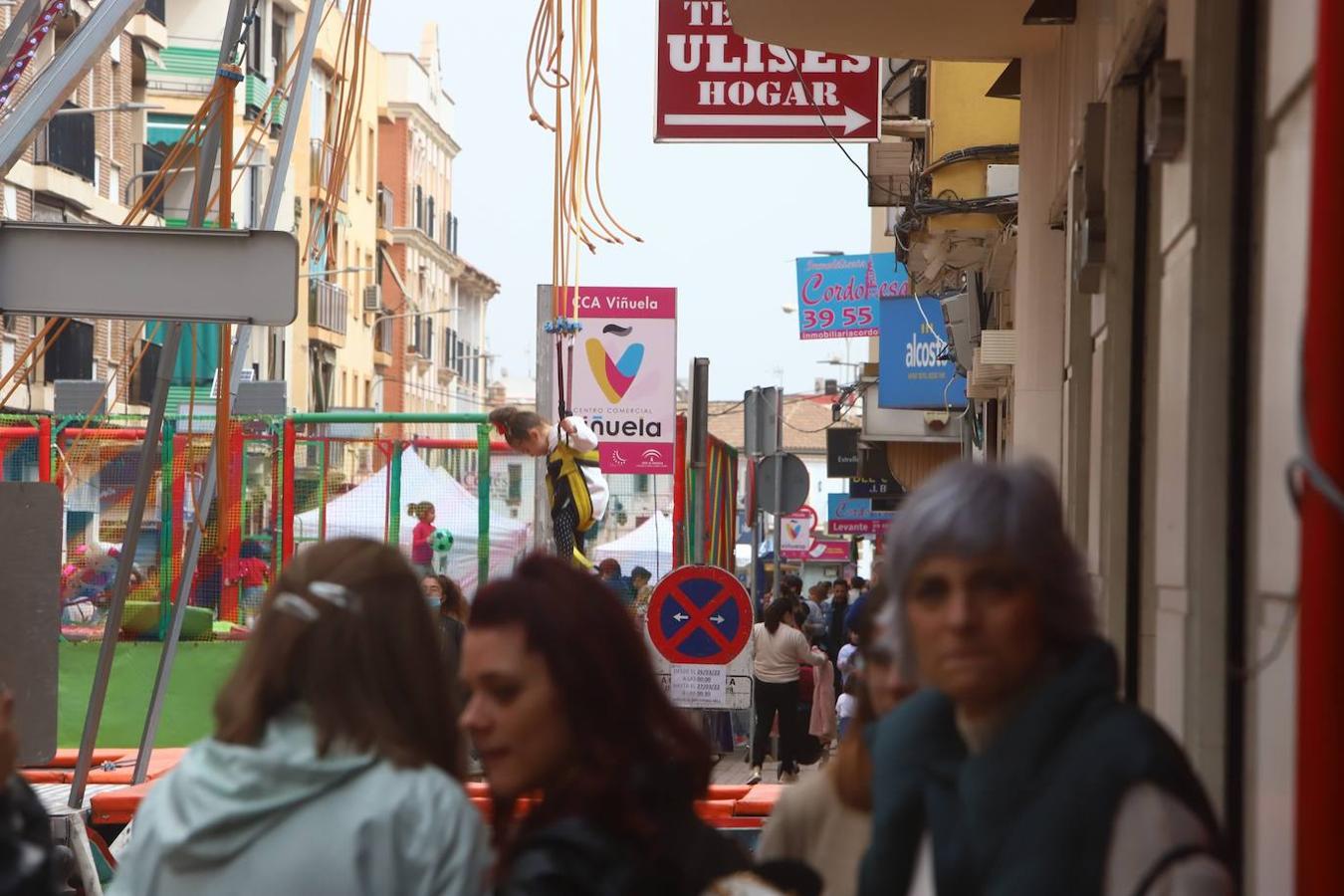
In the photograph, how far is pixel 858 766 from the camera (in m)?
3.13

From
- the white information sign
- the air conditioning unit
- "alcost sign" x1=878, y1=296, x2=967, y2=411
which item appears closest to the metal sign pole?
the white information sign

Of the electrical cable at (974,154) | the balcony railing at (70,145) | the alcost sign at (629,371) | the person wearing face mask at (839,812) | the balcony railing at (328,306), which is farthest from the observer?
the balcony railing at (328,306)

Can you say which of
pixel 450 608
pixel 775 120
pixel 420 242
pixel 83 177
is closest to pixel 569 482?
pixel 450 608

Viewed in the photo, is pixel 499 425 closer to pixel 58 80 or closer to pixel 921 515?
pixel 58 80

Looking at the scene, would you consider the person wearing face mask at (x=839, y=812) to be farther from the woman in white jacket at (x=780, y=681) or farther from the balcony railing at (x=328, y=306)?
the balcony railing at (x=328, y=306)

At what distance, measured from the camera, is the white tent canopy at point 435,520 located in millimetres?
16625

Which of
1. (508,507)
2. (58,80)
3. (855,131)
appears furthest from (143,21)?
(58,80)

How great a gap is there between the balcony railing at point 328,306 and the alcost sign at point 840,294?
1320 inches

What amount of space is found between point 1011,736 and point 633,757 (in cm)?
57

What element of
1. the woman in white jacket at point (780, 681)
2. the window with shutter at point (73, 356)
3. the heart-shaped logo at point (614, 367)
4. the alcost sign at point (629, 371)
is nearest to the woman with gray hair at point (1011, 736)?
the alcost sign at point (629, 371)

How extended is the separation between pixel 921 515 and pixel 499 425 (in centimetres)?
873

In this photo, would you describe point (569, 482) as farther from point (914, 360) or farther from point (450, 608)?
point (914, 360)

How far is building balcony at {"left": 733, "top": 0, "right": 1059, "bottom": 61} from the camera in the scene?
27.7 ft

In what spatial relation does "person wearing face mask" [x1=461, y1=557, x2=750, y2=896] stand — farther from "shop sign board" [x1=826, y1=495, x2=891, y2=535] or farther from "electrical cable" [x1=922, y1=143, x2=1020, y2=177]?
"shop sign board" [x1=826, y1=495, x2=891, y2=535]
